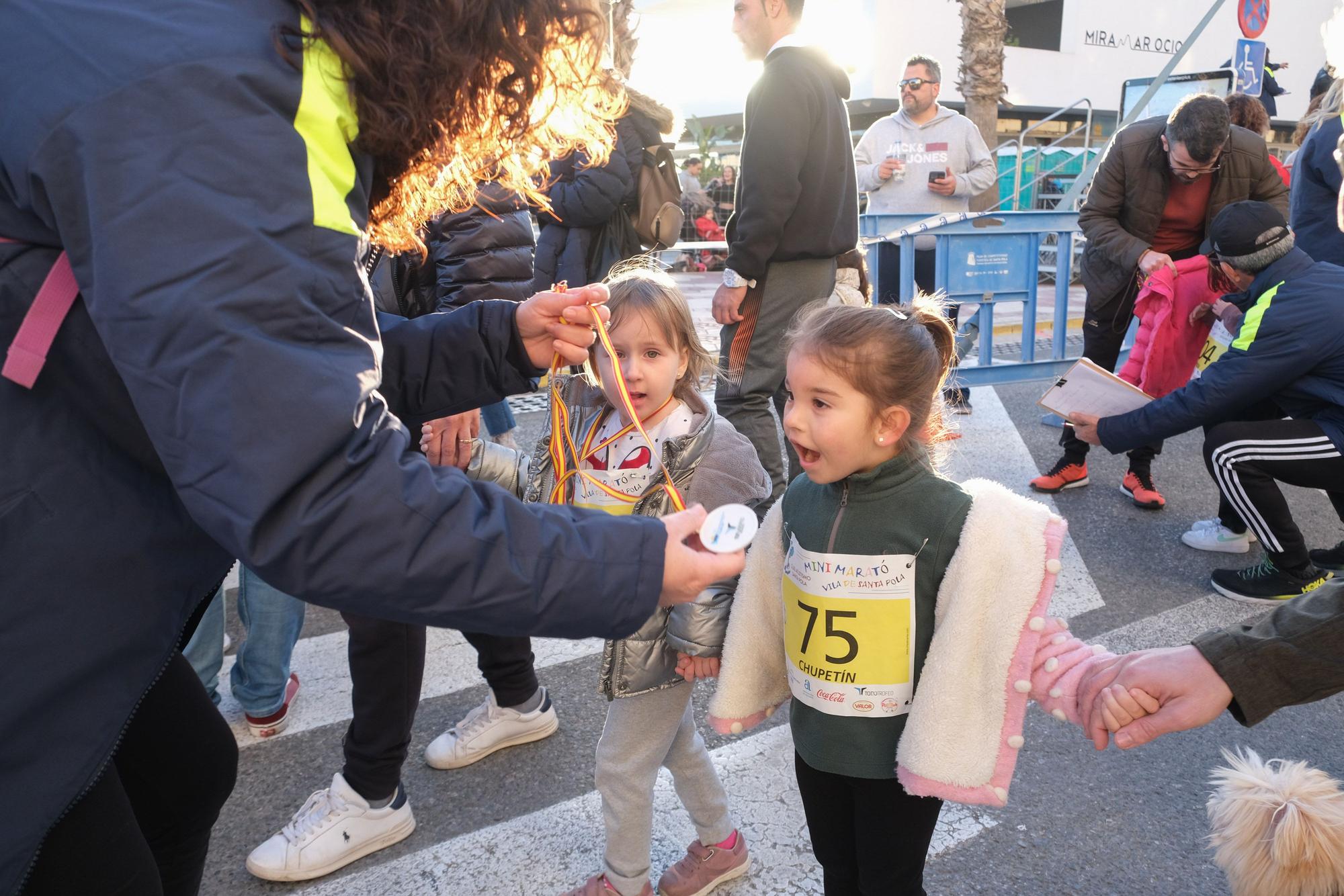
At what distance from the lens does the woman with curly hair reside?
3.34 ft

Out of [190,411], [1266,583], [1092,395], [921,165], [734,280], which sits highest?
[190,411]

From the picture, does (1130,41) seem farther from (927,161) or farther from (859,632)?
(859,632)

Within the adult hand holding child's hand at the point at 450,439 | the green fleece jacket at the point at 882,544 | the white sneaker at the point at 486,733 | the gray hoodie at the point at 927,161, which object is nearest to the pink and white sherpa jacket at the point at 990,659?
the green fleece jacket at the point at 882,544

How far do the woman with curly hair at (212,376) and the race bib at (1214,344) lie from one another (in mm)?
4322

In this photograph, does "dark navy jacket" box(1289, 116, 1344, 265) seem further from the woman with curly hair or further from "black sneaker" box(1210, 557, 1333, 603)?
the woman with curly hair

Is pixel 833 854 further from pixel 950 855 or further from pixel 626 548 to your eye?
pixel 626 548

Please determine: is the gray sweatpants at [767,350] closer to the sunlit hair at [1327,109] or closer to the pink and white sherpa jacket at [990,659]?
the sunlit hair at [1327,109]

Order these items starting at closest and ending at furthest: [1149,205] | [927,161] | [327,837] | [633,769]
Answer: [633,769] < [327,837] < [1149,205] < [927,161]

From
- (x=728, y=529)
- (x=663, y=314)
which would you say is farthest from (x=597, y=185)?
(x=728, y=529)

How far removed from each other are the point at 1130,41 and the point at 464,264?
2585cm

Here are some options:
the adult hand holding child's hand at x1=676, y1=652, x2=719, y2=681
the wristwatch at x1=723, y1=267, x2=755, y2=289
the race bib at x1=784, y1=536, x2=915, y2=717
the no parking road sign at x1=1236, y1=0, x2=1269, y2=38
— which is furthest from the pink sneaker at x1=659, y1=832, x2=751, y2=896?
the no parking road sign at x1=1236, y1=0, x2=1269, y2=38

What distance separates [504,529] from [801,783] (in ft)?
3.92

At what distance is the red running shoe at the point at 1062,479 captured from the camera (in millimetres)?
5508

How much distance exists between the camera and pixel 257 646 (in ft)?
10.6
